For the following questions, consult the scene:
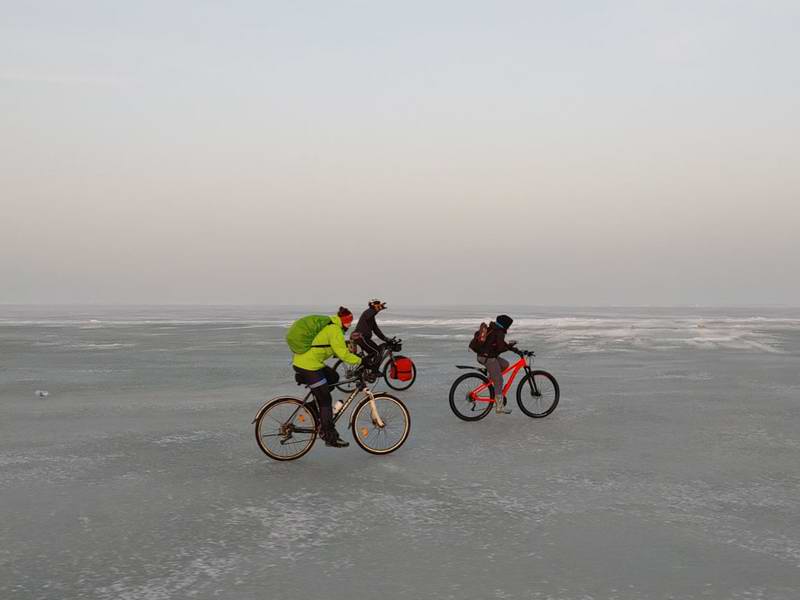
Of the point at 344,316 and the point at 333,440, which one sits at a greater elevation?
the point at 344,316

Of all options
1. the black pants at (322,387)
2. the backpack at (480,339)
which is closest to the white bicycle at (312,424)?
the black pants at (322,387)

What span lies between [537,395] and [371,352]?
399 cm

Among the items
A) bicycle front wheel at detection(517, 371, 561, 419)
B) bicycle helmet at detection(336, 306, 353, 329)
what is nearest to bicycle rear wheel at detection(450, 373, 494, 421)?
bicycle front wheel at detection(517, 371, 561, 419)

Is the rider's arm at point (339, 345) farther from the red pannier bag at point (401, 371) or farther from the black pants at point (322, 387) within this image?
the red pannier bag at point (401, 371)

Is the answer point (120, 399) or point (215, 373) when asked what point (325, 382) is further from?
point (215, 373)

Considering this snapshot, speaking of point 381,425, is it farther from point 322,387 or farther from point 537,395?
point 537,395

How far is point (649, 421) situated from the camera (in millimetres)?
11172

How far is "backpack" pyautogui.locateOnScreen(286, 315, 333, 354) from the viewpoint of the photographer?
27.0 ft

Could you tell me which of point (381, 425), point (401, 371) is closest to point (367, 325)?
point (401, 371)

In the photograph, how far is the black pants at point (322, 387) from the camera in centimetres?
838

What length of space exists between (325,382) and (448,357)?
15.0 m

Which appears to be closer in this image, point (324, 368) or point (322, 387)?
point (322, 387)

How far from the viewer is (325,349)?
8.38 meters

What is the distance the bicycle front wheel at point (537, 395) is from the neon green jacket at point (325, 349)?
4.27 meters
